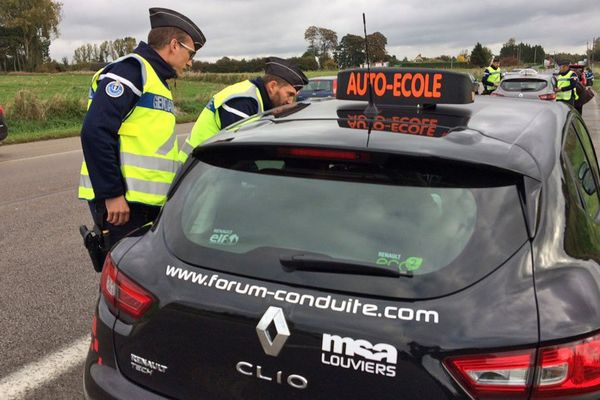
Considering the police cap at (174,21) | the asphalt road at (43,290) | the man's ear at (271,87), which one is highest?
the police cap at (174,21)

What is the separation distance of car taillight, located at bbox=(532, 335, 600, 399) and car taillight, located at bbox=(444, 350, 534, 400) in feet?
0.12

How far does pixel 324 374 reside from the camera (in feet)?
4.70

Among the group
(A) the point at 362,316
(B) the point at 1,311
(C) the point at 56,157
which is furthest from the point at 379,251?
(C) the point at 56,157

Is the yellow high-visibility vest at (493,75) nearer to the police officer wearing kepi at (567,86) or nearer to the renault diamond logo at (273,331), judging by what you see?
the police officer wearing kepi at (567,86)

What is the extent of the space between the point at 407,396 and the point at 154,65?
7.29ft

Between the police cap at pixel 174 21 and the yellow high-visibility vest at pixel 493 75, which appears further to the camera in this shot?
the yellow high-visibility vest at pixel 493 75

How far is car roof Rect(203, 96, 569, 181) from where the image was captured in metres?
1.60

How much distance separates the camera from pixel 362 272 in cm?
150

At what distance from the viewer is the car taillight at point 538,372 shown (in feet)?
4.32

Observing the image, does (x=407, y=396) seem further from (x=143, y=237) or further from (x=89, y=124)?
(x=89, y=124)

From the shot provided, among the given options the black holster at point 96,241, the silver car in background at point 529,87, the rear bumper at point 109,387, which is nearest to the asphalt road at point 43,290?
the black holster at point 96,241

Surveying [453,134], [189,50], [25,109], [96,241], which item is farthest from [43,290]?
[25,109]

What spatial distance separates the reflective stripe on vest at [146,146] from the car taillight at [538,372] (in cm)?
195

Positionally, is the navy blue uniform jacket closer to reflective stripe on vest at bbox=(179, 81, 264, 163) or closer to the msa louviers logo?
reflective stripe on vest at bbox=(179, 81, 264, 163)
